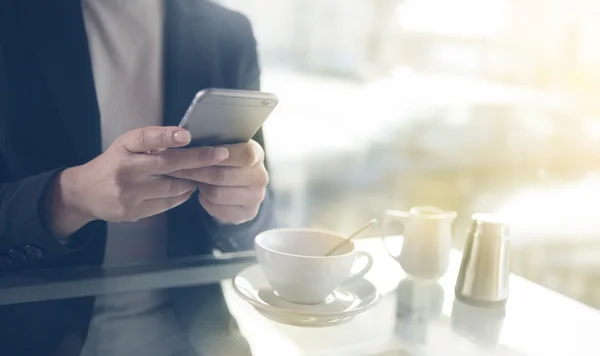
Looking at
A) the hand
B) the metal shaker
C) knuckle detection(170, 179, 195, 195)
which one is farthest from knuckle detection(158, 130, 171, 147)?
the metal shaker

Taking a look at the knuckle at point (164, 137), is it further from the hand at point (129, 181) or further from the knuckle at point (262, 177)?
the knuckle at point (262, 177)

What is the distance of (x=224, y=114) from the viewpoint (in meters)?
0.58

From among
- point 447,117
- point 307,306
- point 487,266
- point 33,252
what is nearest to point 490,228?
point 487,266

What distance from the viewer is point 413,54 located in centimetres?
128

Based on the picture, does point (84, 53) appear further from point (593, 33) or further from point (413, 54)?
point (593, 33)

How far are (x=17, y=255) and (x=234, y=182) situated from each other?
1.00ft

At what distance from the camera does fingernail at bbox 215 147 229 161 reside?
0.62 metres

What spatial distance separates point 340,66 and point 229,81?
0.99 ft

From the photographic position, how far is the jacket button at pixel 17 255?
735mm

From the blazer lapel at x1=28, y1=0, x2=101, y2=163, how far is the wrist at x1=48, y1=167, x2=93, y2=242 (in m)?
0.13

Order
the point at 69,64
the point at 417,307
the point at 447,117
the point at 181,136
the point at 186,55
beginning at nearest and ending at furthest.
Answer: the point at 181,136 → the point at 417,307 → the point at 69,64 → the point at 186,55 → the point at 447,117

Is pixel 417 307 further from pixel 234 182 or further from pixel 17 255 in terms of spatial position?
pixel 17 255

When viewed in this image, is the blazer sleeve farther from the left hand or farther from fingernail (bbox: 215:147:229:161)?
fingernail (bbox: 215:147:229:161)

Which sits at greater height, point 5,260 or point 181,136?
point 181,136
